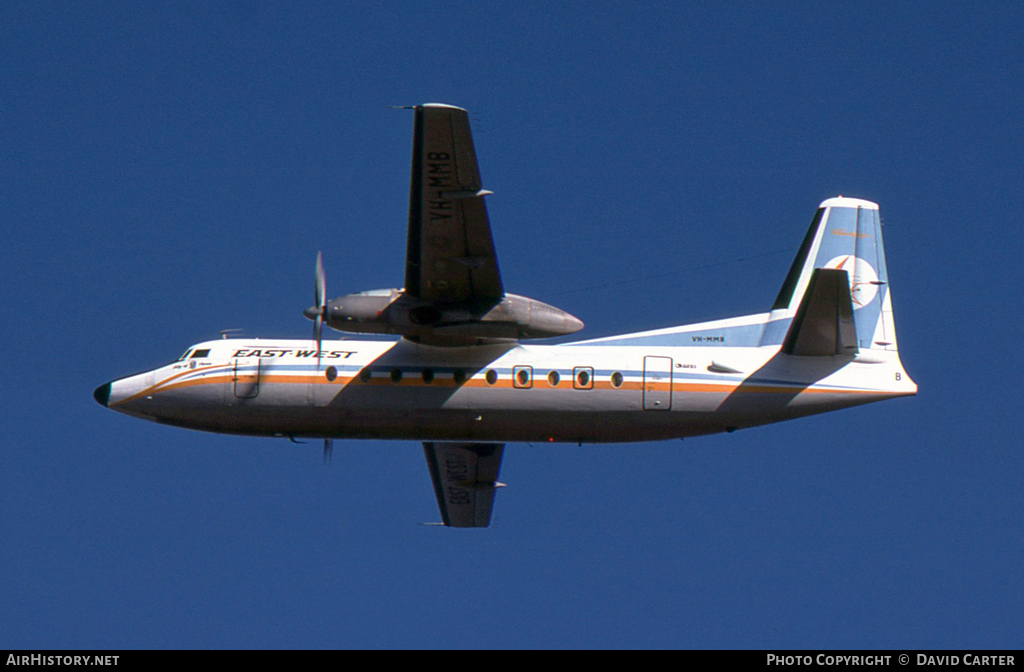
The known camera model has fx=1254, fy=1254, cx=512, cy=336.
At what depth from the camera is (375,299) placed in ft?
64.6

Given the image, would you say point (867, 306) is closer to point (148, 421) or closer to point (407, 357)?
point (407, 357)

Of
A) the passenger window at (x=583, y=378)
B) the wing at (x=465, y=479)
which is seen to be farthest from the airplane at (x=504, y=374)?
the wing at (x=465, y=479)

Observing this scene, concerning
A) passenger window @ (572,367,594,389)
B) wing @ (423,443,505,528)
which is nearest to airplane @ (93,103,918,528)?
passenger window @ (572,367,594,389)

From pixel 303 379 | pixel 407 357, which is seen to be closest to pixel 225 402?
pixel 303 379

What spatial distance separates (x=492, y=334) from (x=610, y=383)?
2.10 m

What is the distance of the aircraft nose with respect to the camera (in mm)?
21359

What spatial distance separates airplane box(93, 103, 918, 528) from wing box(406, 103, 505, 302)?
2.6 inches

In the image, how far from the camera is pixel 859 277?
71.1 ft

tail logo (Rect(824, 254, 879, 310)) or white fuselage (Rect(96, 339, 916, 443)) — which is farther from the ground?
tail logo (Rect(824, 254, 879, 310))

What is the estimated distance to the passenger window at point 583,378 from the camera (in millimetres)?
20406

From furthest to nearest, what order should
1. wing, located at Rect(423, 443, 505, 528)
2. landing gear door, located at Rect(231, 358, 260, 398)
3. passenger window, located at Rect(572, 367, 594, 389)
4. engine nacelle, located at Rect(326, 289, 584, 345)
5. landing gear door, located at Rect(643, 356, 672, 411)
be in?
1. wing, located at Rect(423, 443, 505, 528)
2. landing gear door, located at Rect(231, 358, 260, 398)
3. passenger window, located at Rect(572, 367, 594, 389)
4. landing gear door, located at Rect(643, 356, 672, 411)
5. engine nacelle, located at Rect(326, 289, 584, 345)

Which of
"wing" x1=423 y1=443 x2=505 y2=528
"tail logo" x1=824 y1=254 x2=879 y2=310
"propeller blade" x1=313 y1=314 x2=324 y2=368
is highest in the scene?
"tail logo" x1=824 y1=254 x2=879 y2=310

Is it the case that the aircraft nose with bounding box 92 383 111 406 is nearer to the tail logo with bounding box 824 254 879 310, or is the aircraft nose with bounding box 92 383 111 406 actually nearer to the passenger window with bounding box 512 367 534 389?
the passenger window with bounding box 512 367 534 389

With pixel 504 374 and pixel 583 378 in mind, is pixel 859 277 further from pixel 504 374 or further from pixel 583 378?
pixel 504 374
